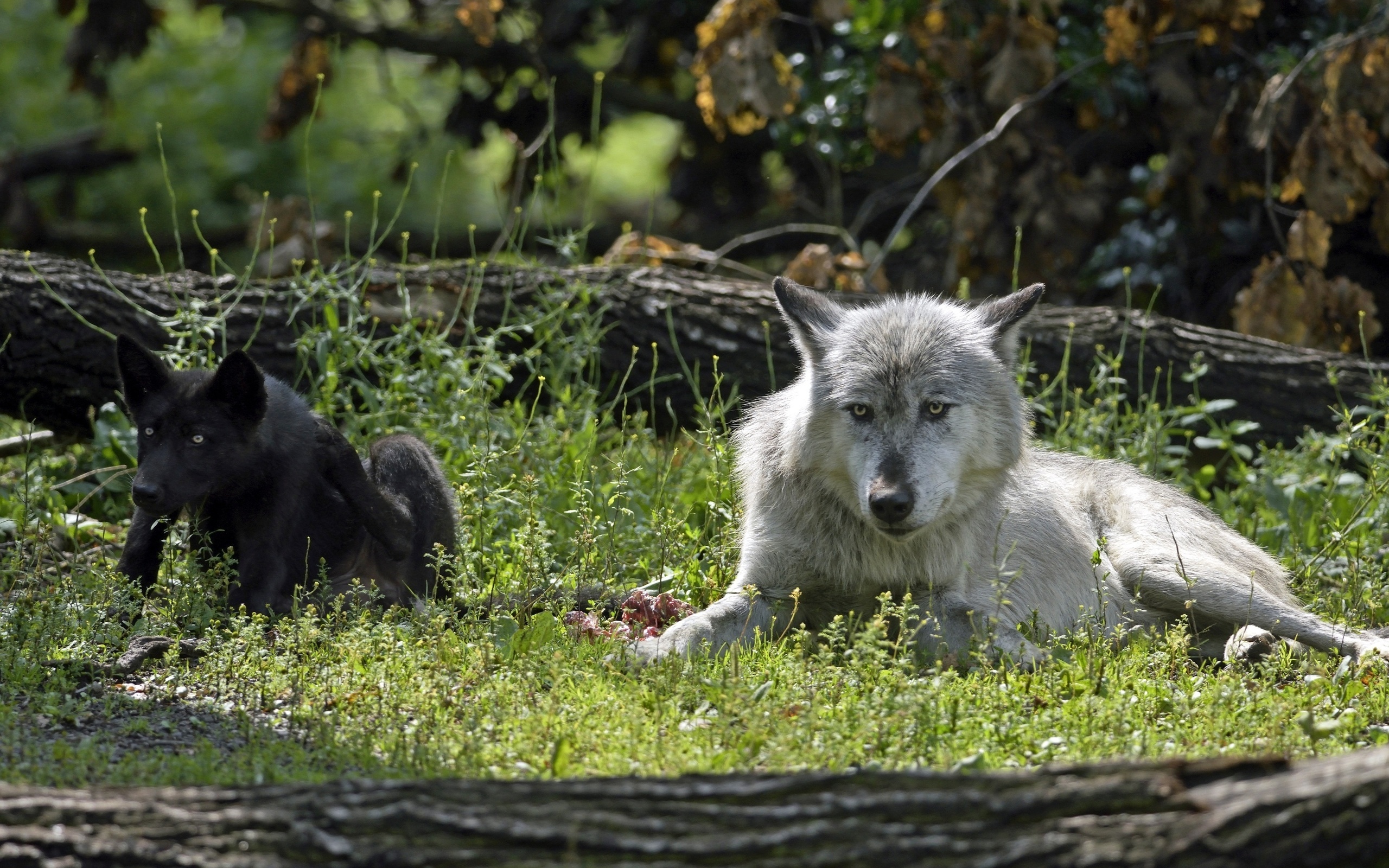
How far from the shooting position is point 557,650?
4.55m

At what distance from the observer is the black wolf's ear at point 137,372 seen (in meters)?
5.20

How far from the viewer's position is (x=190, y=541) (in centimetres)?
559

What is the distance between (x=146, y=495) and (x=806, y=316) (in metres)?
2.78

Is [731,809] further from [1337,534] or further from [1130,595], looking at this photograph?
[1337,534]

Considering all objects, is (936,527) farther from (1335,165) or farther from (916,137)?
(916,137)

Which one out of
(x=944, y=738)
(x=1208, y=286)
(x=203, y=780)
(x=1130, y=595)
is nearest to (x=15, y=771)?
(x=203, y=780)

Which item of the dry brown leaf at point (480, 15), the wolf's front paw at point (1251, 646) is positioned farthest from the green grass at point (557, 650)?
the dry brown leaf at point (480, 15)

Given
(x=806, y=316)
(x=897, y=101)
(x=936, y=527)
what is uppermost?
(x=897, y=101)

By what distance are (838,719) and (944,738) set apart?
335 mm

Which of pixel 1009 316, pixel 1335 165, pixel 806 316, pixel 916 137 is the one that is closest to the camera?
pixel 1009 316

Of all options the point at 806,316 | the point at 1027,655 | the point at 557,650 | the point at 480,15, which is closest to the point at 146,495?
the point at 557,650

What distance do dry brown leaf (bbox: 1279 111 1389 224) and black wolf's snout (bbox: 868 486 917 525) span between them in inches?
177

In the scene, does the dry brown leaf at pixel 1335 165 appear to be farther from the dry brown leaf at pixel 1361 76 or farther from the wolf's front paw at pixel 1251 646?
the wolf's front paw at pixel 1251 646

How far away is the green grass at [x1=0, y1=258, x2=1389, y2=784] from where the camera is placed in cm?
392
